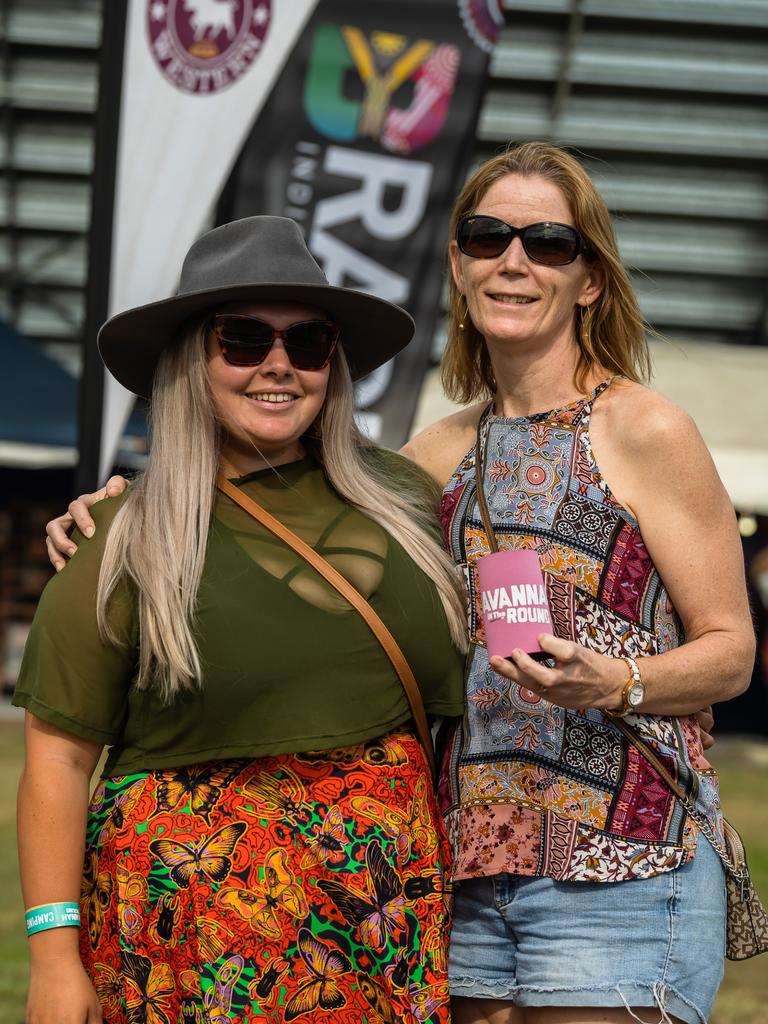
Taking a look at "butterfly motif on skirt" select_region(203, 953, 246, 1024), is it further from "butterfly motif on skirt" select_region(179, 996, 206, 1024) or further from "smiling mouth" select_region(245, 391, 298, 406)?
"smiling mouth" select_region(245, 391, 298, 406)

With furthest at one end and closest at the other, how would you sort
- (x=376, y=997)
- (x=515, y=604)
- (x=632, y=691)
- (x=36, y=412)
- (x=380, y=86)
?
(x=36, y=412), (x=380, y=86), (x=376, y=997), (x=632, y=691), (x=515, y=604)

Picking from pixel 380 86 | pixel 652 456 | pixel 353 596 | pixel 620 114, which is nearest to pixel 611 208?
pixel 620 114

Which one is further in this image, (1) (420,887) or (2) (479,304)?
(2) (479,304)

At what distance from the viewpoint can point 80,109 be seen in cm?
1205

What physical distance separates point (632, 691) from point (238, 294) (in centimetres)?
94

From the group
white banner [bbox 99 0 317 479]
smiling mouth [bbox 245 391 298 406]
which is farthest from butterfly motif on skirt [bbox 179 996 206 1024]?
white banner [bbox 99 0 317 479]

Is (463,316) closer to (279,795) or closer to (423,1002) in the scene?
(279,795)

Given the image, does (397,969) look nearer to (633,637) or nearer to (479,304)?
(633,637)

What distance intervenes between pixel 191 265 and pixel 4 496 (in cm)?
994

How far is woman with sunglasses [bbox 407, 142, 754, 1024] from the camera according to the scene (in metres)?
2.17

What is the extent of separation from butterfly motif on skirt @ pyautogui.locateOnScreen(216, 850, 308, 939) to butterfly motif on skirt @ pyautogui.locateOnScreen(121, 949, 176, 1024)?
0.55ft

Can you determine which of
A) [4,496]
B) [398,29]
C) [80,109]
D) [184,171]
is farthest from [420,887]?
[80,109]

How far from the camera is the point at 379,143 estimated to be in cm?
578

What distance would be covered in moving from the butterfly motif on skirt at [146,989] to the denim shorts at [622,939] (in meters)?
0.55
